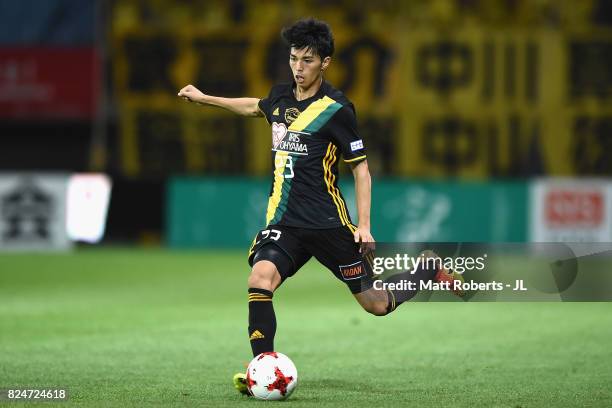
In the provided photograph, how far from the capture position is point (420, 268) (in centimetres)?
724

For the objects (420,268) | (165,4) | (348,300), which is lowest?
(348,300)

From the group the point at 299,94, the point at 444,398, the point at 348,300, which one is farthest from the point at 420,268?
the point at 348,300

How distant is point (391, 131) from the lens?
20.1m

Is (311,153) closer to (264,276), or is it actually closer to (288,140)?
(288,140)

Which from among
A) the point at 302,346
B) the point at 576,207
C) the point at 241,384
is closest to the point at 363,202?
the point at 241,384

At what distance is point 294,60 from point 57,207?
43.7 ft

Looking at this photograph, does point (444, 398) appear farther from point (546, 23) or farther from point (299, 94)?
point (546, 23)

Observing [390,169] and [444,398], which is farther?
[390,169]

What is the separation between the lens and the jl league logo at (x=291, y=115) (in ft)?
23.6

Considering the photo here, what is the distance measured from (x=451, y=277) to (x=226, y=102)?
1.63 meters

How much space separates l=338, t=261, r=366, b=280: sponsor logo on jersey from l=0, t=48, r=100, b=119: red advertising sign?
15797 millimetres

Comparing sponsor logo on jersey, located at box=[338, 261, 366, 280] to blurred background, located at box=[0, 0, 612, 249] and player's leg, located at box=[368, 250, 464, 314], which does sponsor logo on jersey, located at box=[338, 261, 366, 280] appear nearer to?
player's leg, located at box=[368, 250, 464, 314]

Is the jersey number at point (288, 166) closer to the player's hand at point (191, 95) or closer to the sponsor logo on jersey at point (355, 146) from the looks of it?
the sponsor logo on jersey at point (355, 146)

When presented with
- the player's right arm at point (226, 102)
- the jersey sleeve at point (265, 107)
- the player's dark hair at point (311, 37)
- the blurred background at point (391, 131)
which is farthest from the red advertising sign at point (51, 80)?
the player's dark hair at point (311, 37)
